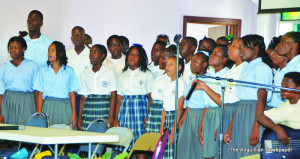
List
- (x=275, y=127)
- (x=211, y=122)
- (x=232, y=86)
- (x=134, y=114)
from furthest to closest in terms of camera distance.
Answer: (x=134, y=114) < (x=211, y=122) < (x=232, y=86) < (x=275, y=127)

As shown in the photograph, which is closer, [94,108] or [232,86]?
[232,86]

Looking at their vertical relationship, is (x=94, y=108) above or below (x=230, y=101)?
below

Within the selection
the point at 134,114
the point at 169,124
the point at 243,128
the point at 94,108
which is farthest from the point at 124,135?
the point at 94,108

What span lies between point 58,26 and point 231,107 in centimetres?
417

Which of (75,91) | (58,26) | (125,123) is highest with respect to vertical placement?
(58,26)

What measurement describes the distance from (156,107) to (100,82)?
756mm

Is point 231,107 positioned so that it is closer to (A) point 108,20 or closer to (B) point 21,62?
(B) point 21,62

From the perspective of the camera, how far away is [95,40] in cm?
793

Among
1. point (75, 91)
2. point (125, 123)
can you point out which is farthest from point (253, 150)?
point (75, 91)

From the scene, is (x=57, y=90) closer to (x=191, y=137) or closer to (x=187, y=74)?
(x=187, y=74)

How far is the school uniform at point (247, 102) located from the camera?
13.3ft

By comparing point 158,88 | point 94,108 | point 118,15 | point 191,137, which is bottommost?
→ point 191,137

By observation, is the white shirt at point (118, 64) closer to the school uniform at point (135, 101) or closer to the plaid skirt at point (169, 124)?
the school uniform at point (135, 101)

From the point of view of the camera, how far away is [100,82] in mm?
5375
